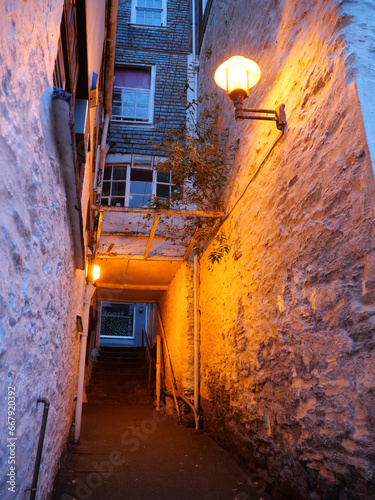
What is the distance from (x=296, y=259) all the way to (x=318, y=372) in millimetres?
876

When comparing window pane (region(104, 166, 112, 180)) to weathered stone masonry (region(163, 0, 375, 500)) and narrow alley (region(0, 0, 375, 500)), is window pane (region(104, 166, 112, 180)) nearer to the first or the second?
narrow alley (region(0, 0, 375, 500))

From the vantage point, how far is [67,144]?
89.0 inches

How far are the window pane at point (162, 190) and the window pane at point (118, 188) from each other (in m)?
0.76

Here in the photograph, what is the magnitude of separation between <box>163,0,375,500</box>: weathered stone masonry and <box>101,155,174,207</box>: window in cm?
344

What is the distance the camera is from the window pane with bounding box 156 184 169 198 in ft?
25.4

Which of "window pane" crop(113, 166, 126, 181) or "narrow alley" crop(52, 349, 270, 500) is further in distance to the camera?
"window pane" crop(113, 166, 126, 181)

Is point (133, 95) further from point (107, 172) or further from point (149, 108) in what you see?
point (107, 172)

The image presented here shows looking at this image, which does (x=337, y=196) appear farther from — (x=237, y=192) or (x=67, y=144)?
(x=237, y=192)

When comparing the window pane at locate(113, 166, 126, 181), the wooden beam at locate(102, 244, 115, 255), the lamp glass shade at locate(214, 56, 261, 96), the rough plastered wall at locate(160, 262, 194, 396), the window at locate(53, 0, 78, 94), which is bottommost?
the rough plastered wall at locate(160, 262, 194, 396)

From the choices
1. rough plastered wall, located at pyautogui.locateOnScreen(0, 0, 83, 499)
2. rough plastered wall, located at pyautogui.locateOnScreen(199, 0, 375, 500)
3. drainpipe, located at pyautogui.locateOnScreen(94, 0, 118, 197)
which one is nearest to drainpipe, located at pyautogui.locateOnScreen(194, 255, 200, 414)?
rough plastered wall, located at pyautogui.locateOnScreen(199, 0, 375, 500)

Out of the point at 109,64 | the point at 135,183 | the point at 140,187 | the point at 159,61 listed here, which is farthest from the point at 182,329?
the point at 159,61

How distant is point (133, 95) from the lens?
28.9ft

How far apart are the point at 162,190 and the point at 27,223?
627 cm

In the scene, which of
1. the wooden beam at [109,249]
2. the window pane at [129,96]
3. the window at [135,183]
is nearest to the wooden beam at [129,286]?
the window at [135,183]
